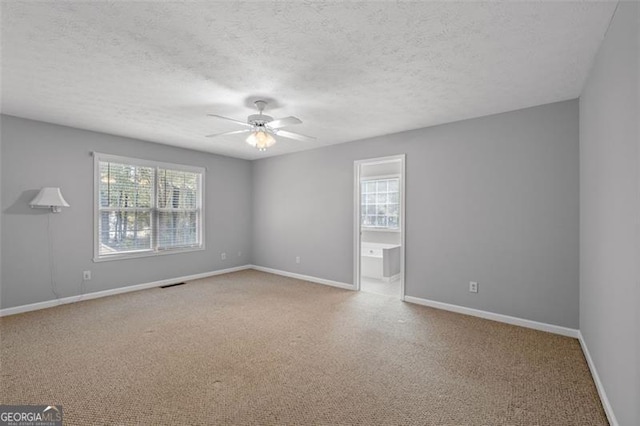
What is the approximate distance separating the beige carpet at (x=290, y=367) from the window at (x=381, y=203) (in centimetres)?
292

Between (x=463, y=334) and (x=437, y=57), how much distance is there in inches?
108

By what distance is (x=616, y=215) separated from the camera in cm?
188

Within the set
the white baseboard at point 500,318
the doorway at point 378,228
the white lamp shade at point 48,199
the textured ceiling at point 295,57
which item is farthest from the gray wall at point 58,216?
the white baseboard at point 500,318

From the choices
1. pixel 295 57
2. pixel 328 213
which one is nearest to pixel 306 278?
pixel 328 213

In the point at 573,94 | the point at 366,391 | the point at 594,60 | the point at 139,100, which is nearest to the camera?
the point at 366,391

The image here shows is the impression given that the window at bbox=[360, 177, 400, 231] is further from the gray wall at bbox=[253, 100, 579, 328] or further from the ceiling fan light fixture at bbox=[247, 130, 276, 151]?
the ceiling fan light fixture at bbox=[247, 130, 276, 151]

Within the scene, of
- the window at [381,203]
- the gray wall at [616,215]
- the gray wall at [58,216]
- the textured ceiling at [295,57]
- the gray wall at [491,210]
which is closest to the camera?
the gray wall at [616,215]

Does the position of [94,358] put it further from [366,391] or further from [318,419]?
[366,391]

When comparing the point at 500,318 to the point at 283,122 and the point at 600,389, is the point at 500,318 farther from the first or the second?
the point at 283,122

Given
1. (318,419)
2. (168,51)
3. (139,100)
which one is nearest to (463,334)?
(318,419)

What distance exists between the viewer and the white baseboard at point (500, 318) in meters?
3.23

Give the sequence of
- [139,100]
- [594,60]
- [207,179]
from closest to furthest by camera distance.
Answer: [594,60], [139,100], [207,179]

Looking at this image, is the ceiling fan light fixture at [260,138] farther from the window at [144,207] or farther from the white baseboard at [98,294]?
the white baseboard at [98,294]

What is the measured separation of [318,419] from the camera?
1.93m
